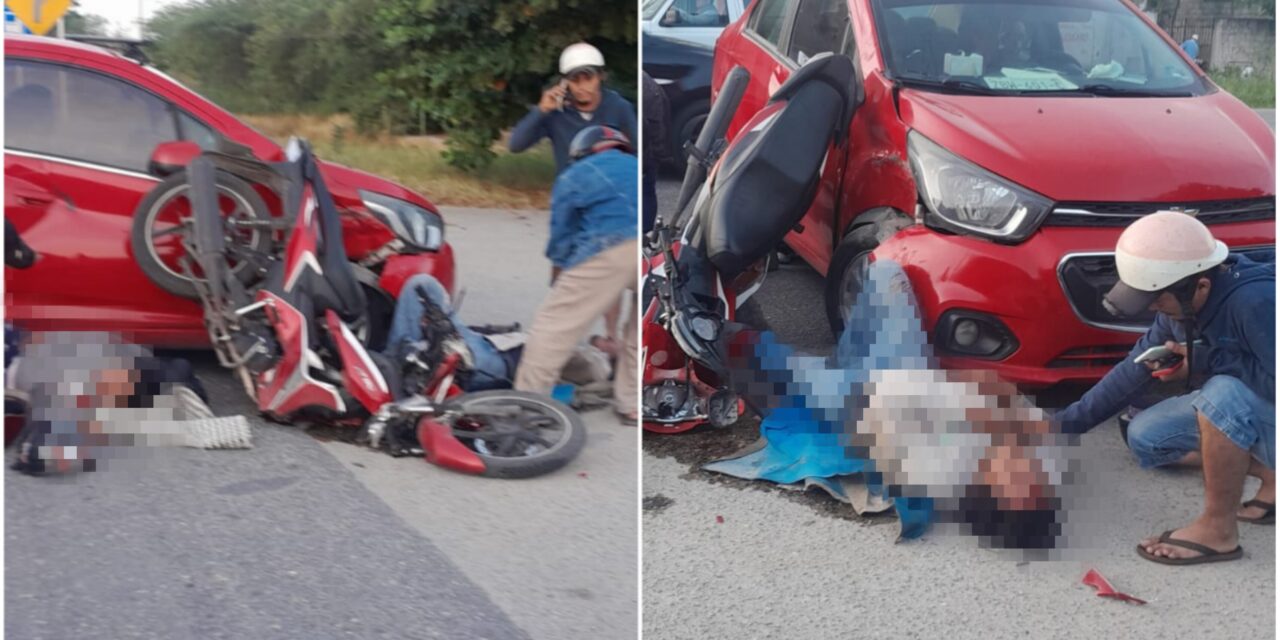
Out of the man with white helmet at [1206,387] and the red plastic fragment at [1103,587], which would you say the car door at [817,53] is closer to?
the man with white helmet at [1206,387]

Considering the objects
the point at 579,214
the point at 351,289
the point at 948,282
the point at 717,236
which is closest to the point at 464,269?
the point at 351,289

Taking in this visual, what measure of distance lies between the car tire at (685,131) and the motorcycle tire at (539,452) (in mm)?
1224

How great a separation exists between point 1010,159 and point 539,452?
1677 mm

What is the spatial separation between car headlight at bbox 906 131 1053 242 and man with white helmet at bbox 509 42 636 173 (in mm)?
917

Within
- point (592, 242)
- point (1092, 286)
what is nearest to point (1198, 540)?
point (1092, 286)

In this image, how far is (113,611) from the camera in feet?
9.05

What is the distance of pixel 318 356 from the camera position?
3645mm

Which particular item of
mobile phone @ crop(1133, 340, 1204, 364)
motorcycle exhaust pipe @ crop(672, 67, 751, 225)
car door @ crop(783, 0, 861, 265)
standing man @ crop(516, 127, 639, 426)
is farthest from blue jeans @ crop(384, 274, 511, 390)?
mobile phone @ crop(1133, 340, 1204, 364)

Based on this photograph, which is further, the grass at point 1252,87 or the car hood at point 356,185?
the car hood at point 356,185

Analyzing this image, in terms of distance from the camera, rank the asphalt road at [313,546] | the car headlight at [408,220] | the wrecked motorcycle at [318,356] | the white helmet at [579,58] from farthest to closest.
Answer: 1. the car headlight at [408,220]
2. the wrecked motorcycle at [318,356]
3. the white helmet at [579,58]
4. the asphalt road at [313,546]

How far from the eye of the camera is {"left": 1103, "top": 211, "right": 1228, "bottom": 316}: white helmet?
2453mm

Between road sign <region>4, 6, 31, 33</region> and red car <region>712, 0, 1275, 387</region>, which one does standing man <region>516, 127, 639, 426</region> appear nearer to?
red car <region>712, 0, 1275, 387</region>

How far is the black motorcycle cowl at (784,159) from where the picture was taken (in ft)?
8.43

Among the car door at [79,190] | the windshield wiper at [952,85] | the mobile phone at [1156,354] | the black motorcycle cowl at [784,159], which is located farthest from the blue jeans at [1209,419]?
the car door at [79,190]
